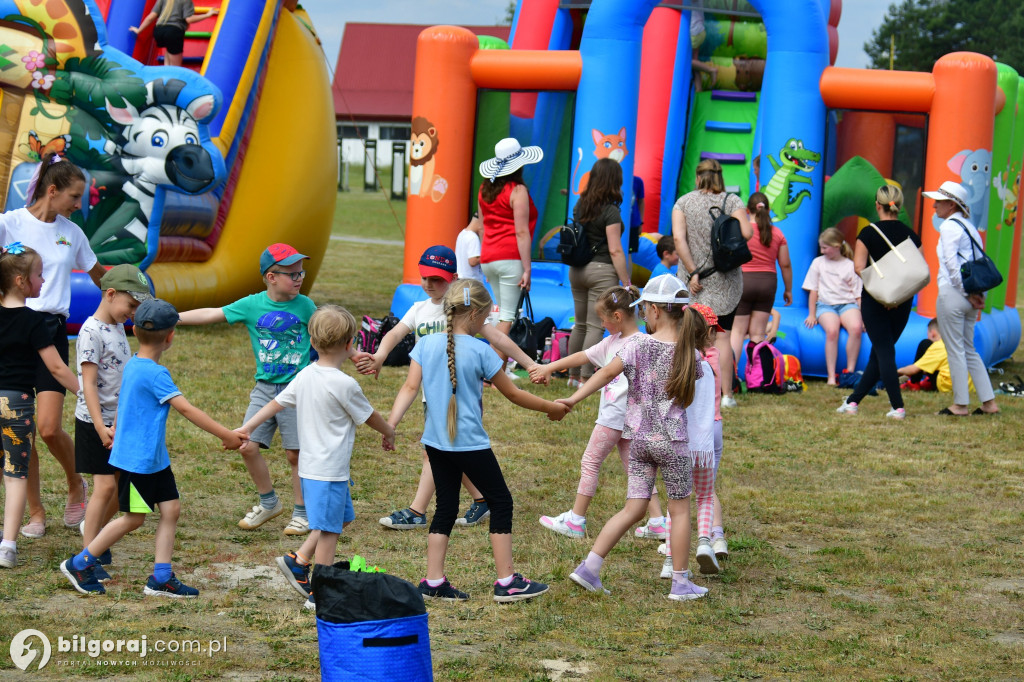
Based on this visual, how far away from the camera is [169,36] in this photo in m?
11.8

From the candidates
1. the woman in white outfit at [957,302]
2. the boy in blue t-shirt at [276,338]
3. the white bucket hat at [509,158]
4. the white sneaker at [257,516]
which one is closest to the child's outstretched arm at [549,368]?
the boy in blue t-shirt at [276,338]

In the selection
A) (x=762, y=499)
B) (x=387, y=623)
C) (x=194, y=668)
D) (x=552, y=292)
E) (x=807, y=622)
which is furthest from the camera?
(x=552, y=292)

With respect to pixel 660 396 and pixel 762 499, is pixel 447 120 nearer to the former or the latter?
pixel 762 499

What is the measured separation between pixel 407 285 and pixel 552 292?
1465 mm

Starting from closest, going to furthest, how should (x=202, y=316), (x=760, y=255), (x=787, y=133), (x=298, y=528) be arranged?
(x=202, y=316)
(x=298, y=528)
(x=760, y=255)
(x=787, y=133)

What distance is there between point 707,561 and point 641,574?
0.30 m

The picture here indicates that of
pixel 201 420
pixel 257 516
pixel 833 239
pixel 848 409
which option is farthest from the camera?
pixel 833 239

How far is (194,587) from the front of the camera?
4.65 m

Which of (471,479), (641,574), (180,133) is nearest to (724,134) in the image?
(180,133)

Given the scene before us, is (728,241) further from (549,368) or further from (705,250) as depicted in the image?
(549,368)

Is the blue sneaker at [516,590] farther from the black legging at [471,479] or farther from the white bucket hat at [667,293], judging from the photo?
the white bucket hat at [667,293]

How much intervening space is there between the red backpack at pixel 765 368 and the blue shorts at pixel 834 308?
978mm

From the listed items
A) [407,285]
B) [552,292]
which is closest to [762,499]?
[552,292]

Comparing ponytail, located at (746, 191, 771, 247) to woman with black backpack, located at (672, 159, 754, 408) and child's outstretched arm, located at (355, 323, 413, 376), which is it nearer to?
woman with black backpack, located at (672, 159, 754, 408)
